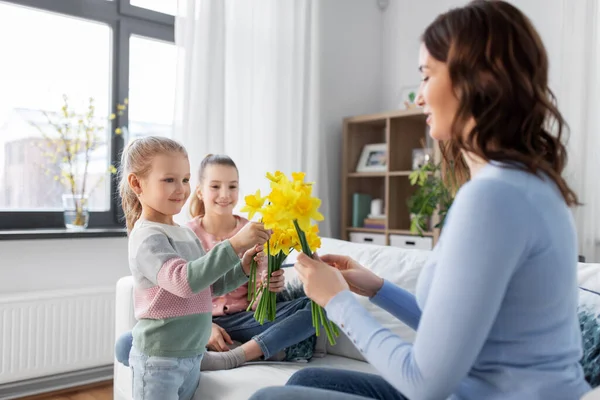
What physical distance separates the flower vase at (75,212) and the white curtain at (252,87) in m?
0.63

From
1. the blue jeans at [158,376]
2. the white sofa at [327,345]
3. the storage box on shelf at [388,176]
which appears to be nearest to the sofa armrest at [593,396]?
the white sofa at [327,345]

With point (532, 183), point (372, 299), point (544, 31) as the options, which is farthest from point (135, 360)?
point (544, 31)

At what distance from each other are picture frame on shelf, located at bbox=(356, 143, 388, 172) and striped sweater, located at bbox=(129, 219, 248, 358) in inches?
97.2

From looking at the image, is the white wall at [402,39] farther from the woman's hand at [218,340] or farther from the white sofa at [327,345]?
the woman's hand at [218,340]

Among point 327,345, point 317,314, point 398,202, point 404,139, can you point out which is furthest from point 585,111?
Result: point 317,314

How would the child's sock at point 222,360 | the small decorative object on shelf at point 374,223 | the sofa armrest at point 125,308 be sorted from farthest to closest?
the small decorative object on shelf at point 374,223 < the sofa armrest at point 125,308 < the child's sock at point 222,360

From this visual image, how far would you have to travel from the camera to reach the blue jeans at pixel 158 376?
152 centimetres

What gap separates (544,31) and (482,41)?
306cm

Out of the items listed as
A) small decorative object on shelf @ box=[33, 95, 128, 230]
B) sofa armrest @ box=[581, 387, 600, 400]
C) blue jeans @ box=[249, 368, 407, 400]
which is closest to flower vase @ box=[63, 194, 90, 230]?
small decorative object on shelf @ box=[33, 95, 128, 230]

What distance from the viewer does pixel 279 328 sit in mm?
1989

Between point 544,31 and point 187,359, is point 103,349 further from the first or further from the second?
point 544,31

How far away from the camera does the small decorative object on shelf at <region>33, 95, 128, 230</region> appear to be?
9.66ft

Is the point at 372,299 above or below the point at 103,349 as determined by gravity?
above

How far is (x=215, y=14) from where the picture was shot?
324 centimetres
